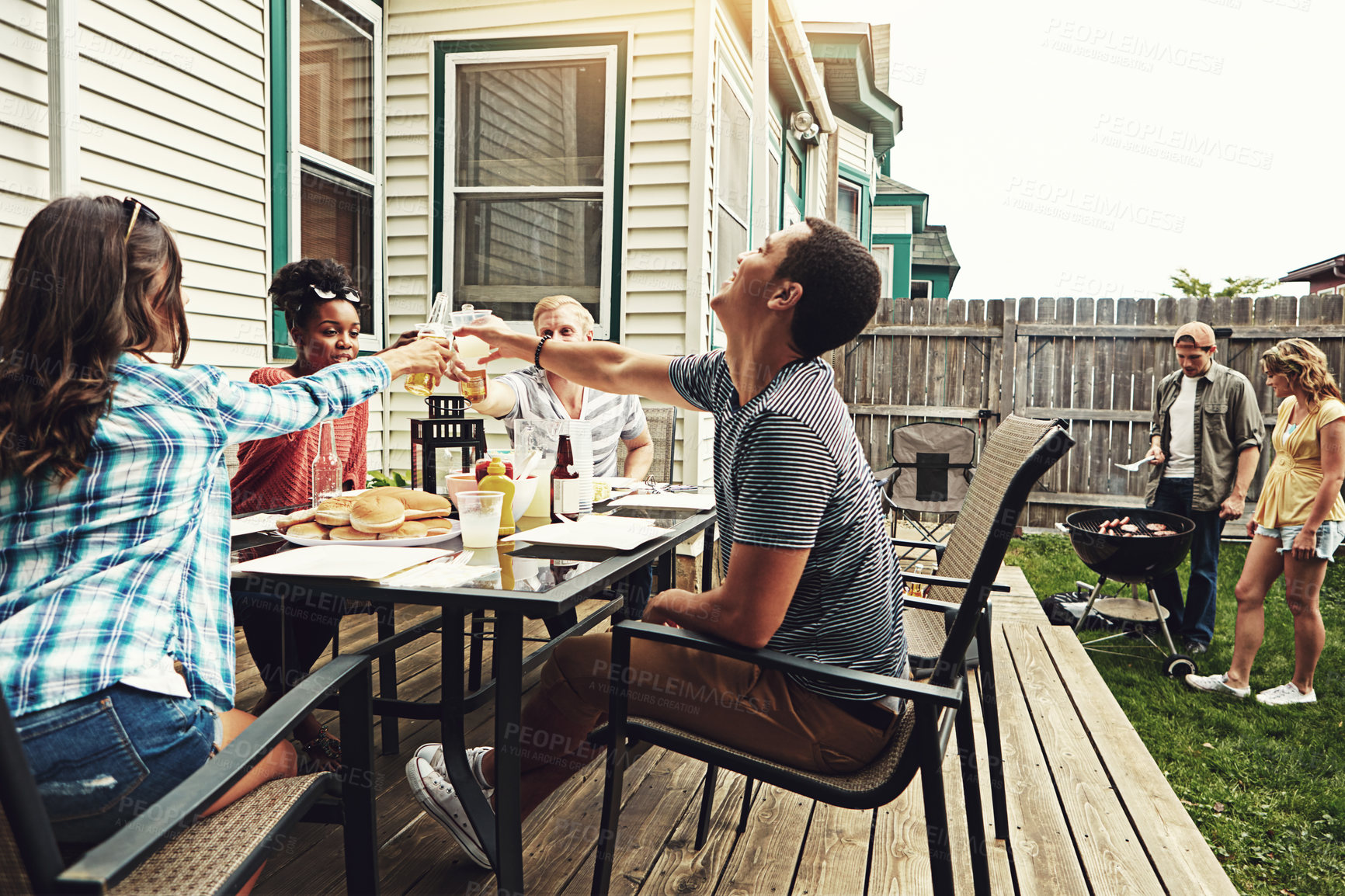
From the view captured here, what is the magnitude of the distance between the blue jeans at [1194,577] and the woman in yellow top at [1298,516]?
24.6 inches

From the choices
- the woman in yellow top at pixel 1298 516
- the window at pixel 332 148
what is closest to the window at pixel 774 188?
the window at pixel 332 148

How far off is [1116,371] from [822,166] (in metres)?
4.96

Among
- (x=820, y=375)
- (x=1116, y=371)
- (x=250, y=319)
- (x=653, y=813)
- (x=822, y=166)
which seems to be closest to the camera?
(x=820, y=375)

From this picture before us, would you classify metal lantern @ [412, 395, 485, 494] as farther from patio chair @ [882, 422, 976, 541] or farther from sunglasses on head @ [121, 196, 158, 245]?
patio chair @ [882, 422, 976, 541]

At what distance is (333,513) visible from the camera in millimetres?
1914

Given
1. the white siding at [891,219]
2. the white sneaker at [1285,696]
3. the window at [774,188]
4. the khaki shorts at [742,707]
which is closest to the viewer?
the khaki shorts at [742,707]

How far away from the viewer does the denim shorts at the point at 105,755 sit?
1.07 meters

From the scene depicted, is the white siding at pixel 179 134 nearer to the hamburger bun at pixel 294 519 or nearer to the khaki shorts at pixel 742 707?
the hamburger bun at pixel 294 519

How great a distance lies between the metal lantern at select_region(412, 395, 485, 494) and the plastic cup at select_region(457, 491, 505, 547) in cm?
64

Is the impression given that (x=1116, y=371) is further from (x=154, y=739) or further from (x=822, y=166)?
(x=154, y=739)

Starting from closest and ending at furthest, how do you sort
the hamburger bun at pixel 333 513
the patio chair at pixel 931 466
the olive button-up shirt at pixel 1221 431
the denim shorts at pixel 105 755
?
1. the denim shorts at pixel 105 755
2. the hamburger bun at pixel 333 513
3. the olive button-up shirt at pixel 1221 431
4. the patio chair at pixel 931 466

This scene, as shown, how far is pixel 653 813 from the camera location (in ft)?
7.74

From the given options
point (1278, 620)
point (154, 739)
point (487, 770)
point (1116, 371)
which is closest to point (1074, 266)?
point (1116, 371)

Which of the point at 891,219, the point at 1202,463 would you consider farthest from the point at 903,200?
the point at 1202,463
